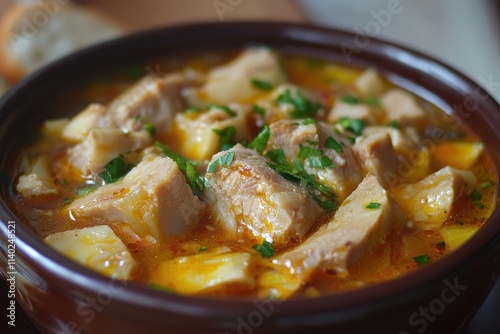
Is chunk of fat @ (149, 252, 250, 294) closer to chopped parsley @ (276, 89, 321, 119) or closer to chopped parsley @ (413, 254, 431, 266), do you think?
chopped parsley @ (413, 254, 431, 266)

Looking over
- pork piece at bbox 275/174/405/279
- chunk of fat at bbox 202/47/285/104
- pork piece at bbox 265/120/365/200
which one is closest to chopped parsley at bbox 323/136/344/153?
pork piece at bbox 265/120/365/200

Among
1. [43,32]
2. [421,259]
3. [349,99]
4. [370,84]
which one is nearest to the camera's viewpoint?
[421,259]

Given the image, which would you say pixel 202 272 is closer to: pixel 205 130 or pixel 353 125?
pixel 205 130

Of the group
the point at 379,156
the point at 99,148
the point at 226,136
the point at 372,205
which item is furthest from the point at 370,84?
the point at 99,148

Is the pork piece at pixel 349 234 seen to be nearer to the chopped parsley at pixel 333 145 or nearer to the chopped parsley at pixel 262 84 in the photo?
the chopped parsley at pixel 333 145

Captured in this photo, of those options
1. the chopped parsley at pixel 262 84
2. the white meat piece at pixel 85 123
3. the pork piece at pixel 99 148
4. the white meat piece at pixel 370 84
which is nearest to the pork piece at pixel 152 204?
the pork piece at pixel 99 148
